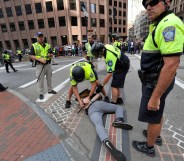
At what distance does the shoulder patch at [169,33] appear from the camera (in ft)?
5.01

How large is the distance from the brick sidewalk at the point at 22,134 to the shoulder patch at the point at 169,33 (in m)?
2.45

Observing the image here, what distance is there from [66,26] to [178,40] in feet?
120

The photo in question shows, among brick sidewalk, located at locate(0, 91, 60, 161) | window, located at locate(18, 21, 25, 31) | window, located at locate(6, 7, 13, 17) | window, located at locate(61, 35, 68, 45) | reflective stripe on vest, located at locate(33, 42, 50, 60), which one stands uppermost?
window, located at locate(6, 7, 13, 17)

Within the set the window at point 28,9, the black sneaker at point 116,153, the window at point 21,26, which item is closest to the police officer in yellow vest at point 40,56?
the black sneaker at point 116,153

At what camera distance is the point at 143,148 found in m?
2.46

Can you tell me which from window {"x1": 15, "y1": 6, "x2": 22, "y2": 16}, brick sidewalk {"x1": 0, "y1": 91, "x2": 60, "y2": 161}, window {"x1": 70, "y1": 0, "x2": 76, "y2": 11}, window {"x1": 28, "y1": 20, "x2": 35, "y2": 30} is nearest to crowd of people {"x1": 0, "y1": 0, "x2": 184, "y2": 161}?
brick sidewalk {"x1": 0, "y1": 91, "x2": 60, "y2": 161}

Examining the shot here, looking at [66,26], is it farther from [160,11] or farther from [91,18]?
[160,11]

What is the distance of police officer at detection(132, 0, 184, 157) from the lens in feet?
5.05

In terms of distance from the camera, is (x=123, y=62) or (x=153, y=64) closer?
(x=153, y=64)

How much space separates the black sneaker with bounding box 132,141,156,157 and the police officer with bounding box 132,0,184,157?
245 millimetres

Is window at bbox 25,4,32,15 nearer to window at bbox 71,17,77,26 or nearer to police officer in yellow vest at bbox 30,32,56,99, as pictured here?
window at bbox 71,17,77,26

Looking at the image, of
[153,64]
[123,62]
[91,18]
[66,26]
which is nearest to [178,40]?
[153,64]

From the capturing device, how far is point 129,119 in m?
3.51

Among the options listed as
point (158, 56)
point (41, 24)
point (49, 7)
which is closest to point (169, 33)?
point (158, 56)
